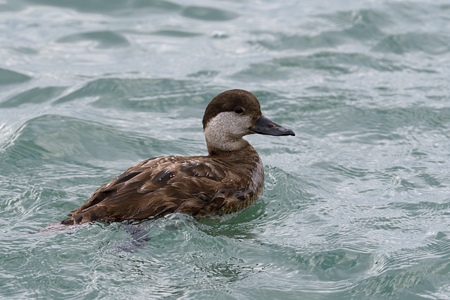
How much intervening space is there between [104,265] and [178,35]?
8.09 m

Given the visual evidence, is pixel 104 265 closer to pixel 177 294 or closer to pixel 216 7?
pixel 177 294

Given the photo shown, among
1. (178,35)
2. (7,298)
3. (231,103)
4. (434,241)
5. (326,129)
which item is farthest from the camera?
(178,35)

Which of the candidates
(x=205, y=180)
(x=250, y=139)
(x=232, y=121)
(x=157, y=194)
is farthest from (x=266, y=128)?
(x=250, y=139)

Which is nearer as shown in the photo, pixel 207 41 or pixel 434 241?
pixel 434 241

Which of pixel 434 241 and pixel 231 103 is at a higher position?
pixel 231 103

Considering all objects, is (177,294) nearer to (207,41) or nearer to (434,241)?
(434,241)

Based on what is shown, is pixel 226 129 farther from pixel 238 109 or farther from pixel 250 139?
pixel 250 139

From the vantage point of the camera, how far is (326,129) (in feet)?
36.7

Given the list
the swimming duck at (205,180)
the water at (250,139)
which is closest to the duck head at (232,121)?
the swimming duck at (205,180)

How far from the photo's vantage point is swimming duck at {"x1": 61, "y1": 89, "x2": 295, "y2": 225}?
779 cm

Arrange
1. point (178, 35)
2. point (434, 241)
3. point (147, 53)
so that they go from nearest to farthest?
1. point (434, 241)
2. point (147, 53)
3. point (178, 35)

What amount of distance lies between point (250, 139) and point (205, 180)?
296 cm

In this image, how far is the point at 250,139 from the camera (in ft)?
36.3

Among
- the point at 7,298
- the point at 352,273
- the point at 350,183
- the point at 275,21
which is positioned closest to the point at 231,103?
the point at 350,183
